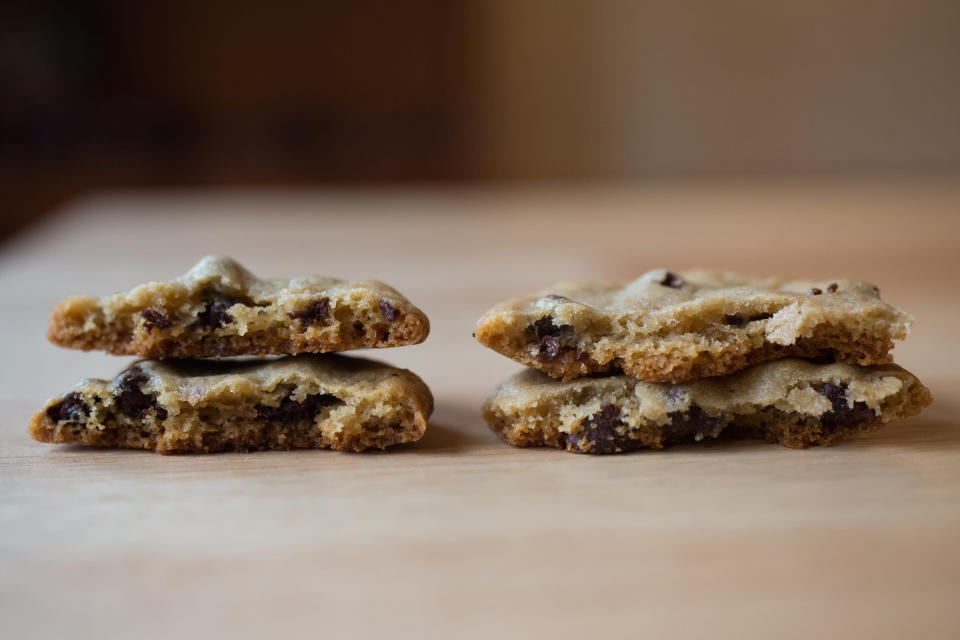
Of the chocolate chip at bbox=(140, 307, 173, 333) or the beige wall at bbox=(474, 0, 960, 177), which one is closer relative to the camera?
the chocolate chip at bbox=(140, 307, 173, 333)

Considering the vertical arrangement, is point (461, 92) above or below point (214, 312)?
above

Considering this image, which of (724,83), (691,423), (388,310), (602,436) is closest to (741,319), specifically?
(691,423)

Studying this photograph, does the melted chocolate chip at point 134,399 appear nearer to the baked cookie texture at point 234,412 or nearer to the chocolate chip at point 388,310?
the baked cookie texture at point 234,412

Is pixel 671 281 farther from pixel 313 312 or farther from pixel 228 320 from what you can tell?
pixel 228 320

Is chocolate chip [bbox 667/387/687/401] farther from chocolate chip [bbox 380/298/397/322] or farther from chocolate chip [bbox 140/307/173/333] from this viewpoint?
chocolate chip [bbox 140/307/173/333]

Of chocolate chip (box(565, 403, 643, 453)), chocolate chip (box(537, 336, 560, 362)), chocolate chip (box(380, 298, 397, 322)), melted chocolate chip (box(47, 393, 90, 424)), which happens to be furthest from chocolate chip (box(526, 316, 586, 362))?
melted chocolate chip (box(47, 393, 90, 424))

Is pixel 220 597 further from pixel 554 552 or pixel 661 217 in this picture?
pixel 661 217
